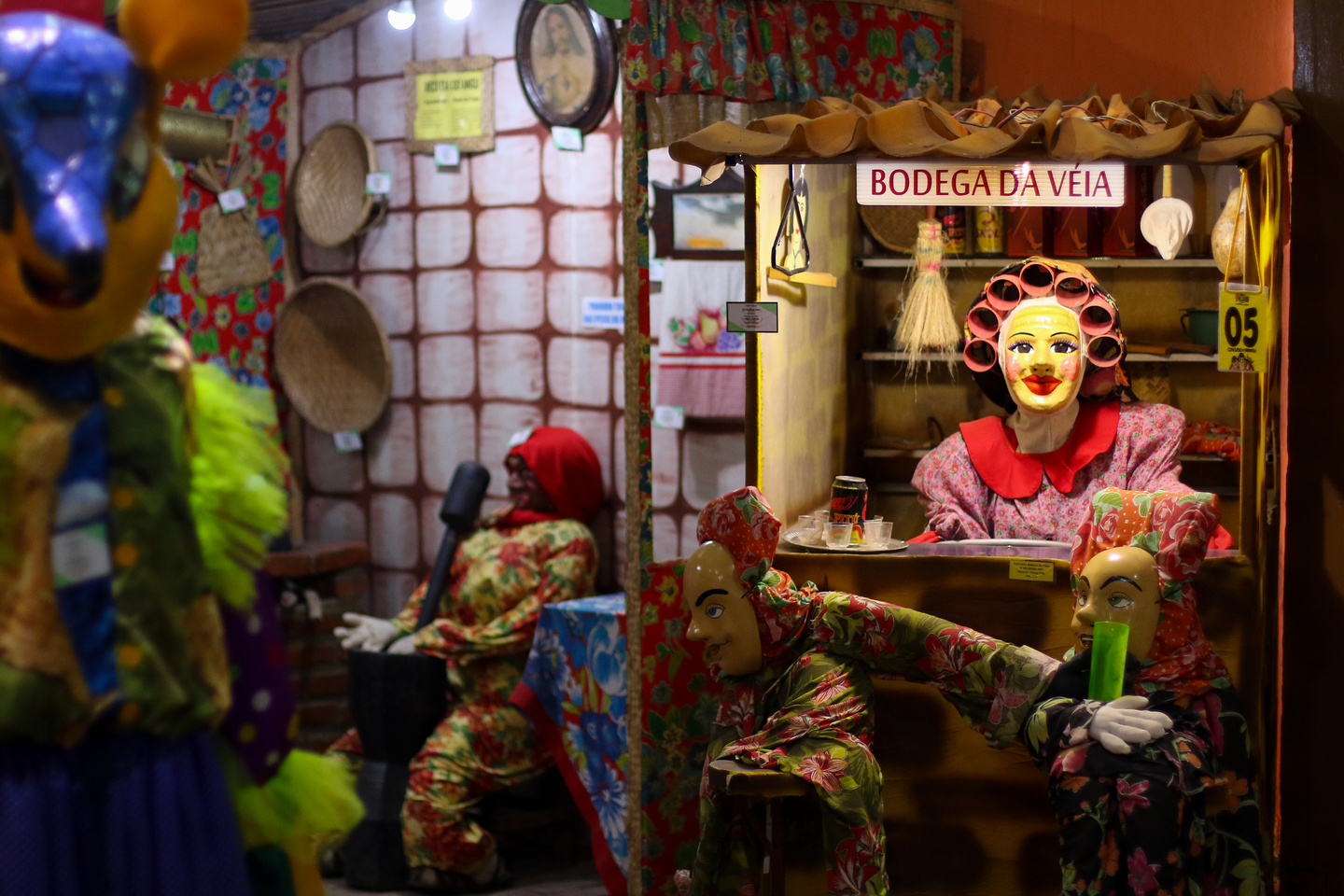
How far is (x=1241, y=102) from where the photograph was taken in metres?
3.55

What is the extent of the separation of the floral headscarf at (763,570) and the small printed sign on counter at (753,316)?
489 millimetres

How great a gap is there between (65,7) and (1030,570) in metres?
2.31

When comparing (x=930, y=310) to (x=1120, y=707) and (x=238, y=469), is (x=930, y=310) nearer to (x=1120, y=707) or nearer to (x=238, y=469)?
(x=1120, y=707)

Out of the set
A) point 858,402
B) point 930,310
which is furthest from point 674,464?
point 930,310

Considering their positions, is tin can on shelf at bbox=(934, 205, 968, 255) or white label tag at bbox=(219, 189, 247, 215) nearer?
tin can on shelf at bbox=(934, 205, 968, 255)

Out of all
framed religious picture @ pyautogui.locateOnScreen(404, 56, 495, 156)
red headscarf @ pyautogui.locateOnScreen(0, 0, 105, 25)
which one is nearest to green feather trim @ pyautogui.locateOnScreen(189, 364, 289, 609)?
red headscarf @ pyautogui.locateOnScreen(0, 0, 105, 25)

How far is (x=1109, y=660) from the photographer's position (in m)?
2.54

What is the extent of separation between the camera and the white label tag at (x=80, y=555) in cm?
133

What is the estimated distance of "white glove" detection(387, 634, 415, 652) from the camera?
4.08 meters

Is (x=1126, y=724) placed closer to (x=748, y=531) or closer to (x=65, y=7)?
(x=748, y=531)

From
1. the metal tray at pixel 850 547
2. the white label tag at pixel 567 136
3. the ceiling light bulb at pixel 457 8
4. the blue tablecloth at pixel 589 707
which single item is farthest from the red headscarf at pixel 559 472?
the ceiling light bulb at pixel 457 8

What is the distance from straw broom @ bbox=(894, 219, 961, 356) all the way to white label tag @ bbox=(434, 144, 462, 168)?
177 cm

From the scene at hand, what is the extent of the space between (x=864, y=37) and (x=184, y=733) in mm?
3145

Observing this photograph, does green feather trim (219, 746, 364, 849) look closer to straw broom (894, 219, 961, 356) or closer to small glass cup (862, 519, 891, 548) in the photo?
small glass cup (862, 519, 891, 548)
